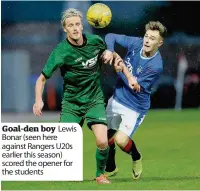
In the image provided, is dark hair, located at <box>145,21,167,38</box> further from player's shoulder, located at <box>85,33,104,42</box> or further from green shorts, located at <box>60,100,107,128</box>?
green shorts, located at <box>60,100,107,128</box>

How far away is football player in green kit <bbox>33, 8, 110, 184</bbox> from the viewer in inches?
379

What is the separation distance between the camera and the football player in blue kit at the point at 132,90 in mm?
10039

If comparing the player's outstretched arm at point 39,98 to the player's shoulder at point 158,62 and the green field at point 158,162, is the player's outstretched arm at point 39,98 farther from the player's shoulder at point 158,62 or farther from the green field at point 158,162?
the player's shoulder at point 158,62

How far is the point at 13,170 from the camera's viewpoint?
32.2 feet

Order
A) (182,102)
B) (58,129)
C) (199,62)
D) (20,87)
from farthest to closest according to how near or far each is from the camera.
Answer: (182,102), (20,87), (199,62), (58,129)

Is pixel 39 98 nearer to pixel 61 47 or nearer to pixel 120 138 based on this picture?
pixel 61 47

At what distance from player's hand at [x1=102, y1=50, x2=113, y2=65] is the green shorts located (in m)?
0.43

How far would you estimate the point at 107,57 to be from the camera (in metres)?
9.58

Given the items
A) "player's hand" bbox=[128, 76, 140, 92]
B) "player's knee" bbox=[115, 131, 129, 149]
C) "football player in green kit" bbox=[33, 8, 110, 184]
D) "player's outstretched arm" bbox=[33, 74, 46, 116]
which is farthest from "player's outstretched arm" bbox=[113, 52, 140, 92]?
"player's outstretched arm" bbox=[33, 74, 46, 116]

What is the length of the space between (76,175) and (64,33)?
4.77ft

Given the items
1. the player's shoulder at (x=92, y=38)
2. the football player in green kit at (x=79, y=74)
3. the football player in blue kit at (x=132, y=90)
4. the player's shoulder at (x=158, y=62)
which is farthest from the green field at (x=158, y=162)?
the player's shoulder at (x=92, y=38)

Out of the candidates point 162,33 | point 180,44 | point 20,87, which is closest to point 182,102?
point 20,87

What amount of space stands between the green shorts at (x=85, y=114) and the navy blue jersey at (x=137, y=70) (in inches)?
17.0

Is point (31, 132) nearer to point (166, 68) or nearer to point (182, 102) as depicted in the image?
point (166, 68)
